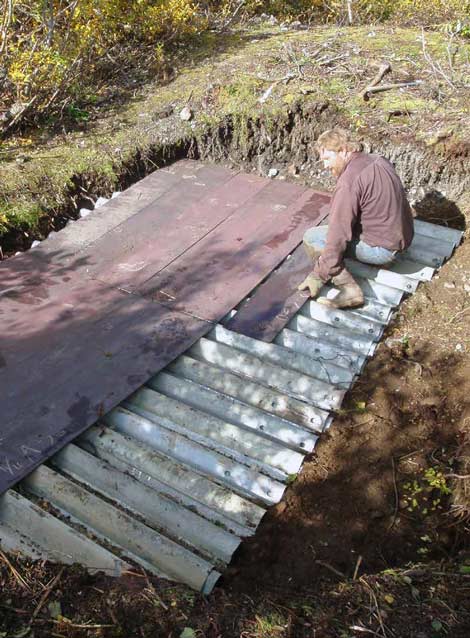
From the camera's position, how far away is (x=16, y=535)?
3549 mm

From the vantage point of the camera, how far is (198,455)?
13.0 feet

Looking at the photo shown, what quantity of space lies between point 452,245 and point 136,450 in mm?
4032

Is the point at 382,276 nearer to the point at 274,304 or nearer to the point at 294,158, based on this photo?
the point at 274,304

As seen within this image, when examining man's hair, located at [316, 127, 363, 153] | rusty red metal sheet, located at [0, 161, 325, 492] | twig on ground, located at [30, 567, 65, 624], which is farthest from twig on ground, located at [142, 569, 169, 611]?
man's hair, located at [316, 127, 363, 153]

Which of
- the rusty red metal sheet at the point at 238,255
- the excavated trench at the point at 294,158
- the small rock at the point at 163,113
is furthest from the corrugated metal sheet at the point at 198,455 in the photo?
the small rock at the point at 163,113

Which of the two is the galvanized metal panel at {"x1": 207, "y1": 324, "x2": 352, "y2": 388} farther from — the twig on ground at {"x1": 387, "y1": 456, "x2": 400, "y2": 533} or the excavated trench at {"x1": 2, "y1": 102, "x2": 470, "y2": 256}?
the excavated trench at {"x1": 2, "y1": 102, "x2": 470, "y2": 256}

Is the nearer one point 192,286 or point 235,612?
point 235,612

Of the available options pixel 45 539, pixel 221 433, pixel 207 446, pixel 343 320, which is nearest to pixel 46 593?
pixel 45 539

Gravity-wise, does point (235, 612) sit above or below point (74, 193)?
below

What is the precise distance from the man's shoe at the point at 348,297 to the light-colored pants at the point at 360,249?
1.27 ft

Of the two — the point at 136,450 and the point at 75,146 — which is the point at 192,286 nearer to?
the point at 136,450

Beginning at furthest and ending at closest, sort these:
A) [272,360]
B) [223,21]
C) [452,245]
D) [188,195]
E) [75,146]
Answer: [223,21] → [75,146] → [188,195] → [452,245] → [272,360]

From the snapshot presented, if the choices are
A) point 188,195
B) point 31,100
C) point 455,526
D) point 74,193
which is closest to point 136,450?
point 455,526

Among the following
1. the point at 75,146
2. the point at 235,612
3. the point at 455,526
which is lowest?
the point at 455,526
